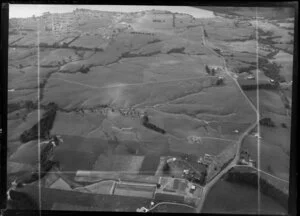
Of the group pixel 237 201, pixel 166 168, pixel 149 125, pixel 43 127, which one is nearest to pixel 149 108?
pixel 149 125

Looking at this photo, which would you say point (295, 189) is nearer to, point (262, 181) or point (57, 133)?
point (262, 181)

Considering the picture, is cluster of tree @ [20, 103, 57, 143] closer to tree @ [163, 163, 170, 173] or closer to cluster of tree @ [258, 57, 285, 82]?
tree @ [163, 163, 170, 173]

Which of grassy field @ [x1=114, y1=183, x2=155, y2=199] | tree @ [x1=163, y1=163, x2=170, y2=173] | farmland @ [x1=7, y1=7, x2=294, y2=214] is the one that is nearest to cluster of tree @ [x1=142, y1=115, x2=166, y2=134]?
farmland @ [x1=7, y1=7, x2=294, y2=214]

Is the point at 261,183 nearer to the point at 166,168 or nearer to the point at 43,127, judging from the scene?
the point at 166,168

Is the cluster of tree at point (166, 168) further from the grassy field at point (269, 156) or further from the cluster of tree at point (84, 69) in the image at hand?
the cluster of tree at point (84, 69)

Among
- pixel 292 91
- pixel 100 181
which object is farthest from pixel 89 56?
pixel 292 91

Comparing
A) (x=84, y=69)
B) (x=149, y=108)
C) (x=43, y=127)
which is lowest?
(x=43, y=127)
